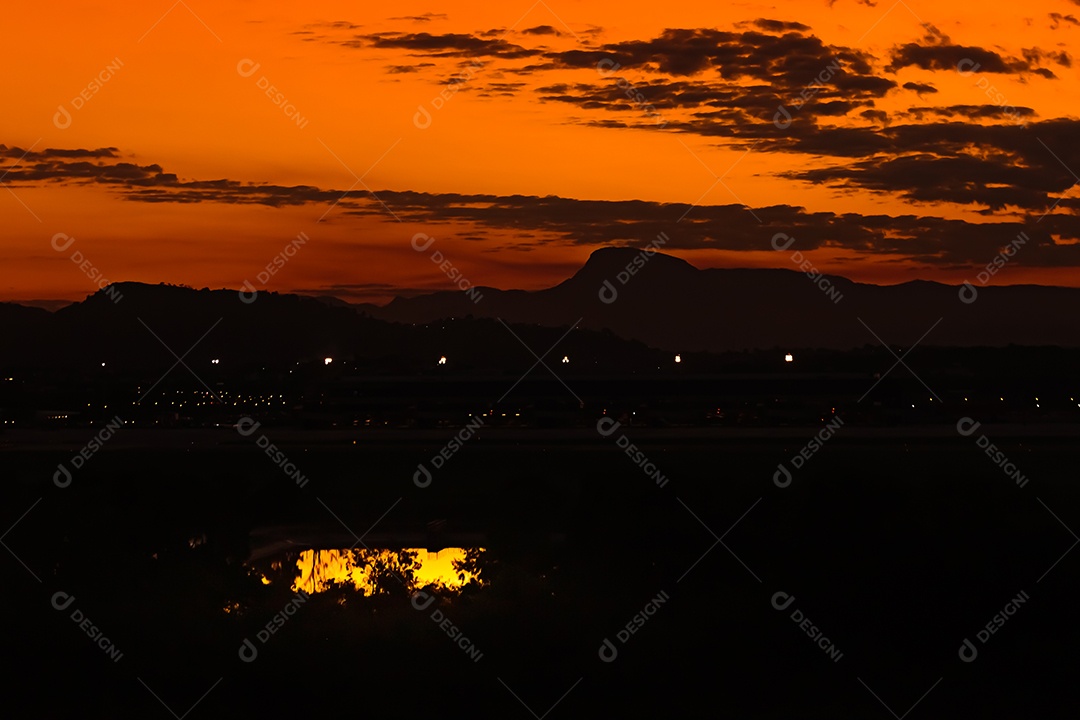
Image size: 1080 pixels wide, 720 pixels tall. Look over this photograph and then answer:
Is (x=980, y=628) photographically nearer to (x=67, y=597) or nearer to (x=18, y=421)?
(x=67, y=597)

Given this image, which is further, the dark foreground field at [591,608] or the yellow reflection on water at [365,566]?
the yellow reflection on water at [365,566]

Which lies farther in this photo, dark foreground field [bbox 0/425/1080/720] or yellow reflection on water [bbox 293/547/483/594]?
yellow reflection on water [bbox 293/547/483/594]

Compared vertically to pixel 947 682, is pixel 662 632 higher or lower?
higher

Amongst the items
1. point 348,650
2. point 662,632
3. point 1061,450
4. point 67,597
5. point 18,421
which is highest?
point 18,421

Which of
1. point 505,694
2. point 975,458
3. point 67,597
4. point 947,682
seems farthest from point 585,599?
point 975,458
